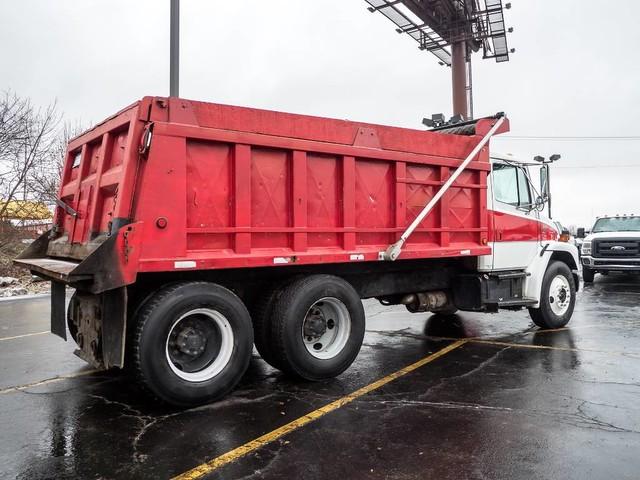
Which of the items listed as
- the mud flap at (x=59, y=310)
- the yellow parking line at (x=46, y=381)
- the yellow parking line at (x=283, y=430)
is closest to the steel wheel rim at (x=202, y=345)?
the yellow parking line at (x=283, y=430)

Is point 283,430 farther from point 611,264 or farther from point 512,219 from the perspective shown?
point 611,264

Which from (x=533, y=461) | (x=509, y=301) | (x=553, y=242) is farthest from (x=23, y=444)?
(x=553, y=242)

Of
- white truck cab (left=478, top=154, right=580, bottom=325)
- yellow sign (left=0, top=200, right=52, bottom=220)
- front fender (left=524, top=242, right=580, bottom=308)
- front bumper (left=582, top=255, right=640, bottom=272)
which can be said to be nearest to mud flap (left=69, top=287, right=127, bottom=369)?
white truck cab (left=478, top=154, right=580, bottom=325)

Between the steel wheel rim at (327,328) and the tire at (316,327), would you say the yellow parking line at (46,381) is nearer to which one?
the tire at (316,327)

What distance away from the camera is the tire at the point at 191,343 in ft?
14.9

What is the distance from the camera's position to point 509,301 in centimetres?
791

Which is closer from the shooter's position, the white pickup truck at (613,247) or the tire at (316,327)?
the tire at (316,327)

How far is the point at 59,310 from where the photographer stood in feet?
19.2

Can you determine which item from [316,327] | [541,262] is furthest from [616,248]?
[316,327]

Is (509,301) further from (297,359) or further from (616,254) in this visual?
(616,254)

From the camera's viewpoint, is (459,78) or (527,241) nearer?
(527,241)

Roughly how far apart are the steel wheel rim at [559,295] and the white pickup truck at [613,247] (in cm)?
820

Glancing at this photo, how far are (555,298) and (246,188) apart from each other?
234 inches

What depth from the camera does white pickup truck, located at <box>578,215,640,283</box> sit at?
1548cm
